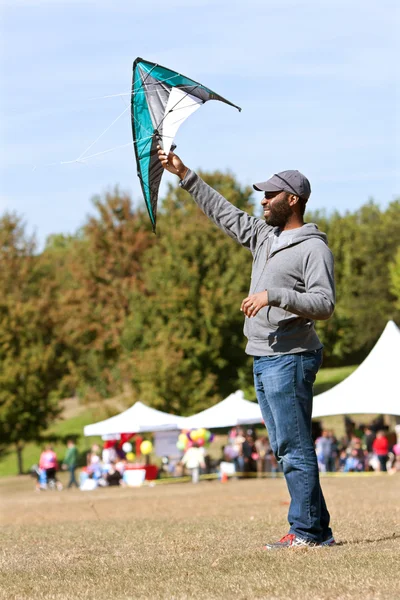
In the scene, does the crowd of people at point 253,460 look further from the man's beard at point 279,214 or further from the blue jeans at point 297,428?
the man's beard at point 279,214

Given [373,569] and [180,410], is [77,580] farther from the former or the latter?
[180,410]

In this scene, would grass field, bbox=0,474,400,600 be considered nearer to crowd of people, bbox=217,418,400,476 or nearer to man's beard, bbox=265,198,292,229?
man's beard, bbox=265,198,292,229

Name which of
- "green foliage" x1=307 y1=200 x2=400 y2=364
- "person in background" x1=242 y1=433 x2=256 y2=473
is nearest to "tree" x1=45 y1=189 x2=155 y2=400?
"green foliage" x1=307 y1=200 x2=400 y2=364

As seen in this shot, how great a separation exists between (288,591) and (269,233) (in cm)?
292

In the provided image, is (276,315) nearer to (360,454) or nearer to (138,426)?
(360,454)

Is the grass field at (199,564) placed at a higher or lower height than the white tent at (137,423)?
lower

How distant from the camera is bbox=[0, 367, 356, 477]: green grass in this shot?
58.4 metres

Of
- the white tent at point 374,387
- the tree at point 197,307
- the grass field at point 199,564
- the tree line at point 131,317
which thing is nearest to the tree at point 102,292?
the tree line at point 131,317

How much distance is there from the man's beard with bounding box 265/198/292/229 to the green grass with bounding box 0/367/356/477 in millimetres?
48984

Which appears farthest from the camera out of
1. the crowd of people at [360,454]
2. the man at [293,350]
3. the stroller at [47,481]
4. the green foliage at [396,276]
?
the green foliage at [396,276]

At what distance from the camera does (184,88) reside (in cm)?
810

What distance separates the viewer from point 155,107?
808 centimetres

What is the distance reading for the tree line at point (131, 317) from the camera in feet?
174

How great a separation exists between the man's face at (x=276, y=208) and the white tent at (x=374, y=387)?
19.9 m
